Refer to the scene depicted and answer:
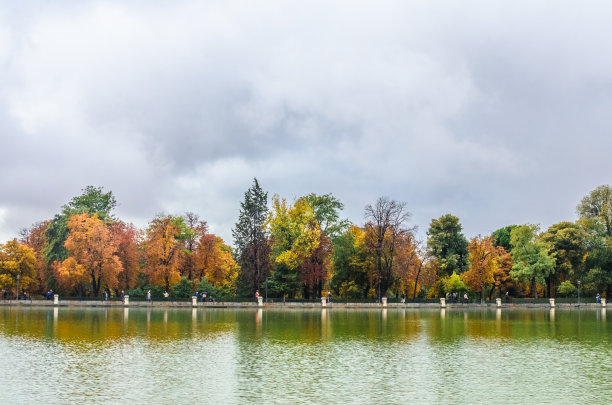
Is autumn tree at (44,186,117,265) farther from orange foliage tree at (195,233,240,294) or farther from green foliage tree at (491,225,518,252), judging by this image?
green foliage tree at (491,225,518,252)

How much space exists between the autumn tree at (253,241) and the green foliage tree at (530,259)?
3319 cm

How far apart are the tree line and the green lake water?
118ft

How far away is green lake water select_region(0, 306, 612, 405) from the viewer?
66.3 feet

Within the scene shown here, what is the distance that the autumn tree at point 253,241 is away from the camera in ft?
254

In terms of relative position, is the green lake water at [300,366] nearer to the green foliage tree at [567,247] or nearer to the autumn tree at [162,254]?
the autumn tree at [162,254]

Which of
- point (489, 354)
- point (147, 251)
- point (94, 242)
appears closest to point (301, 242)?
point (147, 251)

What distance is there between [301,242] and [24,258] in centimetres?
3308

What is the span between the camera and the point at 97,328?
4116 centimetres

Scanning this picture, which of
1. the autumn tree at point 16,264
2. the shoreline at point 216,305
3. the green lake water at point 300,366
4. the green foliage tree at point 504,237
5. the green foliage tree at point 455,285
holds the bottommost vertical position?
the shoreline at point 216,305

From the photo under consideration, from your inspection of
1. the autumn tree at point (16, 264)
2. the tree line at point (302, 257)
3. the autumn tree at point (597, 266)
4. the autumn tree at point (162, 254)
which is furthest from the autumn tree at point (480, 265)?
the autumn tree at point (16, 264)

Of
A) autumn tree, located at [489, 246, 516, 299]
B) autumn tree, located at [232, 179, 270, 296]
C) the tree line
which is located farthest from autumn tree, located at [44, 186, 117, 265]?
autumn tree, located at [489, 246, 516, 299]

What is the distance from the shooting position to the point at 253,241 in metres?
78.6

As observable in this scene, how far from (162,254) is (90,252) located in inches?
336

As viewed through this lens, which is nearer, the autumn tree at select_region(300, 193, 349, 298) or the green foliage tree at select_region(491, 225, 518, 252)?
the autumn tree at select_region(300, 193, 349, 298)
